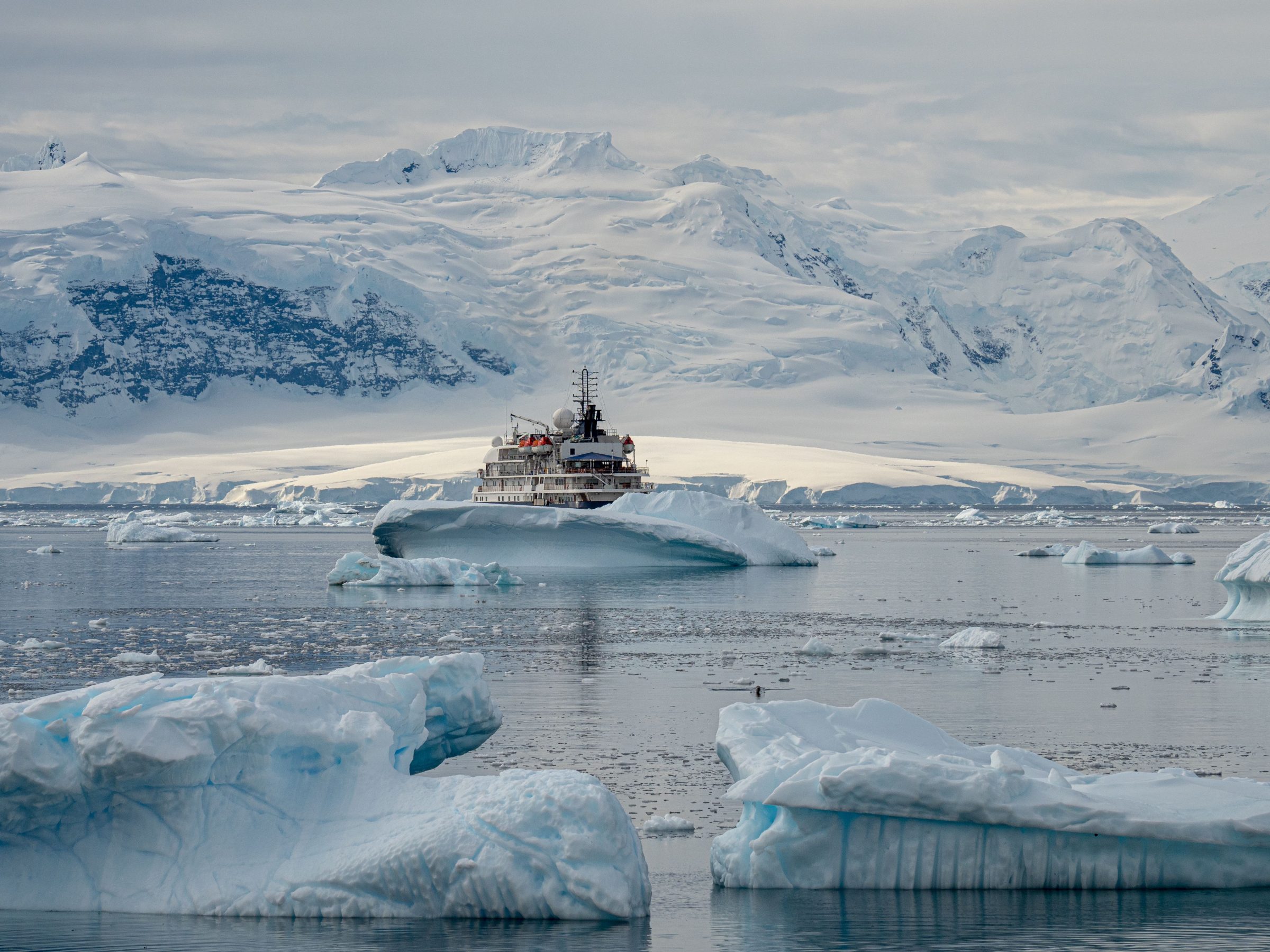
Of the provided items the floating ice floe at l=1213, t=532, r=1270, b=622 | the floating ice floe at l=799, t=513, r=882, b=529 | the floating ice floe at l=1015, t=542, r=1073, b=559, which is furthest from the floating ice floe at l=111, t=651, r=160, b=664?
the floating ice floe at l=799, t=513, r=882, b=529

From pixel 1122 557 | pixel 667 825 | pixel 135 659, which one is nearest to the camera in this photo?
pixel 667 825

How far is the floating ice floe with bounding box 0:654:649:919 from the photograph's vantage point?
33.9ft

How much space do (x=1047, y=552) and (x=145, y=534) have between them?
38720mm

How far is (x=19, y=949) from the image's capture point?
9.89m

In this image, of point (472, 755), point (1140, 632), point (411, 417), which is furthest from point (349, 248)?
point (472, 755)

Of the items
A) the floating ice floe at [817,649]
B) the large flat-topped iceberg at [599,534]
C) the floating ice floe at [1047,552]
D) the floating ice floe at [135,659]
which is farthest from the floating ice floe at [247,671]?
the floating ice floe at [1047,552]

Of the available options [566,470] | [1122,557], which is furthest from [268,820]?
[1122,557]

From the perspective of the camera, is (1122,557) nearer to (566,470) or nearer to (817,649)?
(566,470)

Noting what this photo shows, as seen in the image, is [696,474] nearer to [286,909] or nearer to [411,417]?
[411,417]

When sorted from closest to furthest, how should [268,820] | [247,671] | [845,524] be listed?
1. [268,820]
2. [247,671]
3. [845,524]

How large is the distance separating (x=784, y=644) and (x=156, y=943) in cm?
1844

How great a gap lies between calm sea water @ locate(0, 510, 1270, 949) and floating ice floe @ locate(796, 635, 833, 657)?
265mm

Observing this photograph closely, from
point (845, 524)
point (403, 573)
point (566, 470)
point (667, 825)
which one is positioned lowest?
point (845, 524)

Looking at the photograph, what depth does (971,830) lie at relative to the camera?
11.0m
